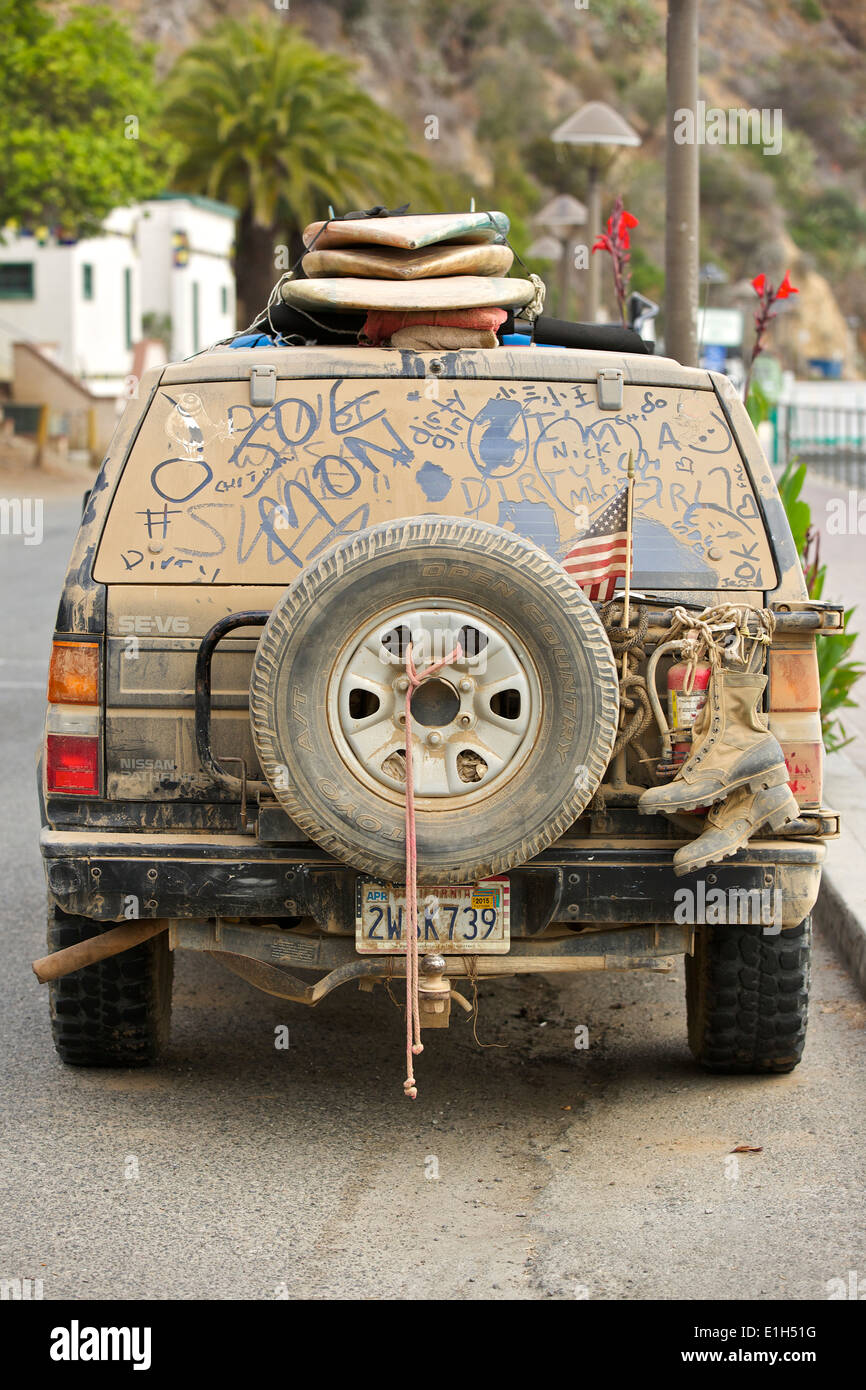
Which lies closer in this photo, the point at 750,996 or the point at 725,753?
the point at 725,753

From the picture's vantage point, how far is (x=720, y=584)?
4715mm

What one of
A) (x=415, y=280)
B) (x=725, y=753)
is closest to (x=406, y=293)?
(x=415, y=280)

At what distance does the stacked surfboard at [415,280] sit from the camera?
5141 millimetres

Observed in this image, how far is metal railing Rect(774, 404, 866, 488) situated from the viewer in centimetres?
2753

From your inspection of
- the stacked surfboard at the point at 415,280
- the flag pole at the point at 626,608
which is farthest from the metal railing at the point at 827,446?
the flag pole at the point at 626,608

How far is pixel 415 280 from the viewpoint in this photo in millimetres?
5273

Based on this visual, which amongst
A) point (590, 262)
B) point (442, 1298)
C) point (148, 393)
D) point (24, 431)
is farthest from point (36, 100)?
point (442, 1298)

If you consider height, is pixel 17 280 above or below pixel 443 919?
above

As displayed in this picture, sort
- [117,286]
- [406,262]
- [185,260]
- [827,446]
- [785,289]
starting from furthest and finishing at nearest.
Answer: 1. [185,260]
2. [117,286]
3. [827,446]
4. [785,289]
5. [406,262]

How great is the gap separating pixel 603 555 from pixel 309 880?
1.17 meters

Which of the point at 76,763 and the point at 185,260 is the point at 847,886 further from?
the point at 185,260

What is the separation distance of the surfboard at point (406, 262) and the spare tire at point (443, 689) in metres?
1.39

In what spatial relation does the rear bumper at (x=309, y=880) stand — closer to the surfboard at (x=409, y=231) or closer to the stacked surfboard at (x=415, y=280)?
the stacked surfboard at (x=415, y=280)

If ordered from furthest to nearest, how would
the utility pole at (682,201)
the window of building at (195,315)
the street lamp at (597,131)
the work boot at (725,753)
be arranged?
the window of building at (195,315)
the street lamp at (597,131)
the utility pole at (682,201)
the work boot at (725,753)
